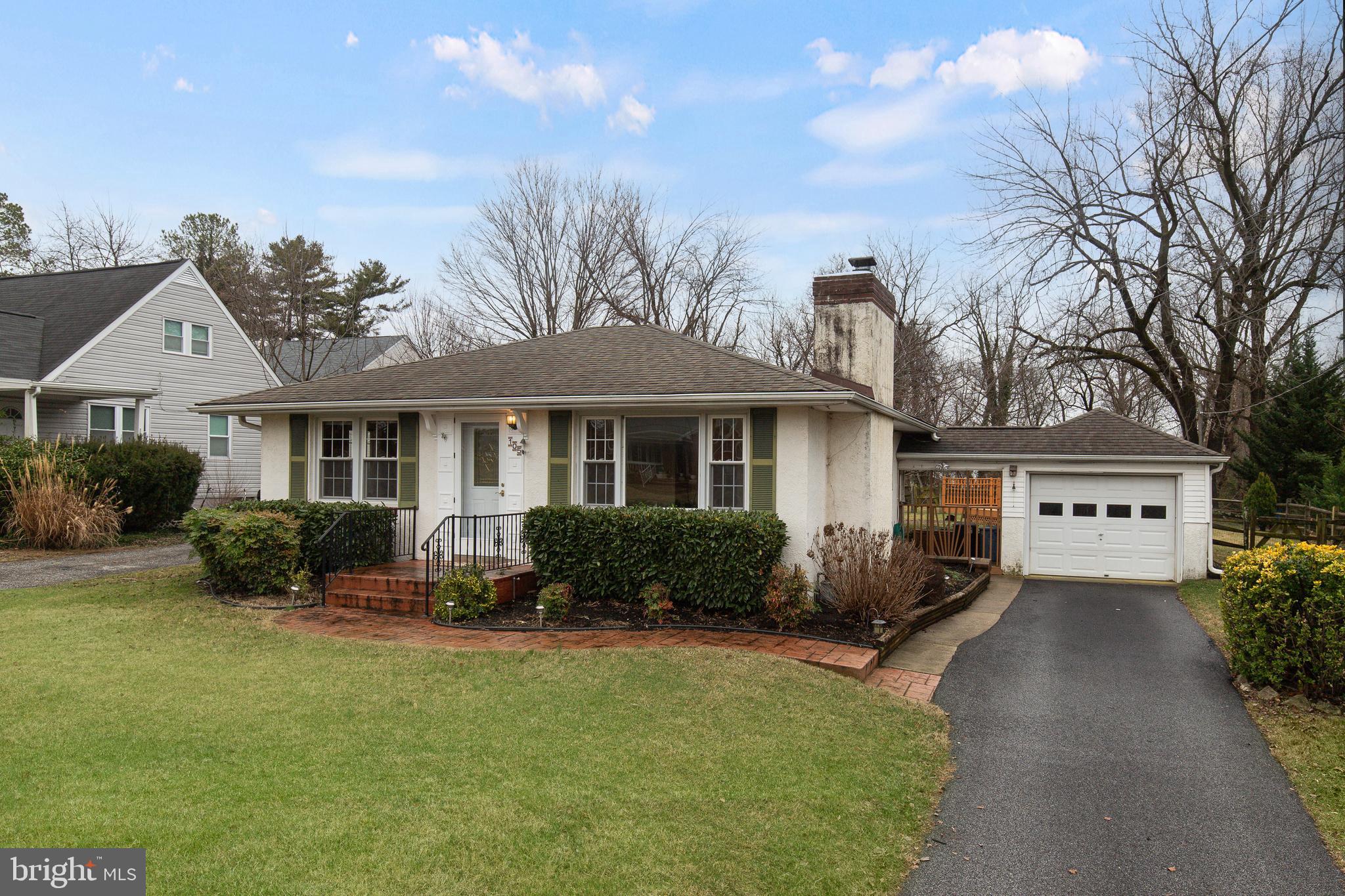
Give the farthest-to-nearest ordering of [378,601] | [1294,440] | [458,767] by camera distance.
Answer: [1294,440], [378,601], [458,767]

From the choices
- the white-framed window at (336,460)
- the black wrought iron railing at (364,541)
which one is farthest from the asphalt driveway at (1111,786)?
the white-framed window at (336,460)

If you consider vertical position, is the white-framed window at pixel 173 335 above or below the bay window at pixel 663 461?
above

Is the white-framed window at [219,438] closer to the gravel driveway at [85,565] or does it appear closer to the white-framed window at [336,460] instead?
the gravel driveway at [85,565]

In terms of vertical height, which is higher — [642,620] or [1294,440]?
[1294,440]

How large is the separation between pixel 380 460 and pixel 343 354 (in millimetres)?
25562

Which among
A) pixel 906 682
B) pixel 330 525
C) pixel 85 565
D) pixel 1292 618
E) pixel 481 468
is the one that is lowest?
pixel 906 682

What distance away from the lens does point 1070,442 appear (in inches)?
591

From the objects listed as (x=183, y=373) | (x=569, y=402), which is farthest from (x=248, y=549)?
(x=183, y=373)

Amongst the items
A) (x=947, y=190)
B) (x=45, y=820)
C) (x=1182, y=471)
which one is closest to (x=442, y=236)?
(x=947, y=190)

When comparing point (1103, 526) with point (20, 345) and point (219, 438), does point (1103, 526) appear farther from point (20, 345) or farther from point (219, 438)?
point (20, 345)

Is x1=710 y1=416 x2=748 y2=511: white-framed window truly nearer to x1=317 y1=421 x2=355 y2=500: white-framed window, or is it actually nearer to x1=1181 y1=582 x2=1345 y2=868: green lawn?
x1=1181 y1=582 x2=1345 y2=868: green lawn

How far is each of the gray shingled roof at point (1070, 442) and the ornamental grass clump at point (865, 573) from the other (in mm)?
5814

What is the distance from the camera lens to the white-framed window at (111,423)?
65.6 feet

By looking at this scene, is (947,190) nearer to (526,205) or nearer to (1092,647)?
(526,205)
